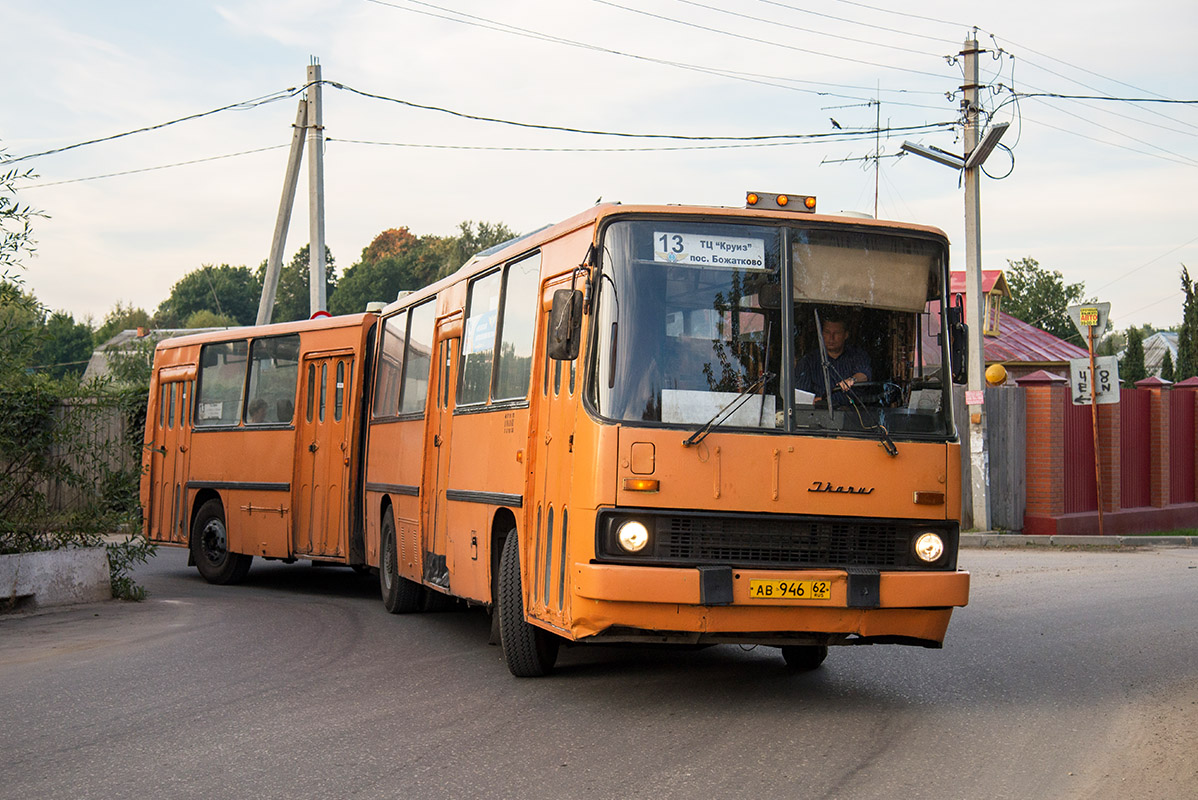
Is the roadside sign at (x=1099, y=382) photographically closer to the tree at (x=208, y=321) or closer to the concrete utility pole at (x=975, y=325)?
the concrete utility pole at (x=975, y=325)

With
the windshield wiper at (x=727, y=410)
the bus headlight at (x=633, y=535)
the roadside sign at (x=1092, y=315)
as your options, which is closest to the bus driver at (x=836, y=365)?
the windshield wiper at (x=727, y=410)

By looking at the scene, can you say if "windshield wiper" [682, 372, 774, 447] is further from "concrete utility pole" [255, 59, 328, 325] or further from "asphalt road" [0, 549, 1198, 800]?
"concrete utility pole" [255, 59, 328, 325]

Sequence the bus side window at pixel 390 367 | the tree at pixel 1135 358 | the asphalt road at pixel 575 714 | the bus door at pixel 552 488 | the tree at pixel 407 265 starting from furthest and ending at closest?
the tree at pixel 407 265, the tree at pixel 1135 358, the bus side window at pixel 390 367, the bus door at pixel 552 488, the asphalt road at pixel 575 714

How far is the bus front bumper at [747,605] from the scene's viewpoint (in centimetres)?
715

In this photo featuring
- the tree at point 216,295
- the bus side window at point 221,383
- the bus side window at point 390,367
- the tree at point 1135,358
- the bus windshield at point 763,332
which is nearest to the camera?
the bus windshield at point 763,332

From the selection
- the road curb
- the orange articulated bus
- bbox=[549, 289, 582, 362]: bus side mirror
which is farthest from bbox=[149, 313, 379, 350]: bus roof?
the road curb

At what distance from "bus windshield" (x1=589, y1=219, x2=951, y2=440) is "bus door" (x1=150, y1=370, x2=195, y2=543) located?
1052cm

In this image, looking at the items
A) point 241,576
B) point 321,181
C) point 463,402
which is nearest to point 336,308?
point 321,181

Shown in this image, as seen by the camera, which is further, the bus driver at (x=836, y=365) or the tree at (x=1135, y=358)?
the tree at (x=1135, y=358)

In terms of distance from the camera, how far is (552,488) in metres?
8.07

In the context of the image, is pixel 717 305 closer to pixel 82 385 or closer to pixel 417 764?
pixel 417 764

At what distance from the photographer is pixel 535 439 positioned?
28.1 ft

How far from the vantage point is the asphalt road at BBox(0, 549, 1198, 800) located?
6.07 meters

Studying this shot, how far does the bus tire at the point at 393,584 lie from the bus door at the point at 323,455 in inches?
49.8
